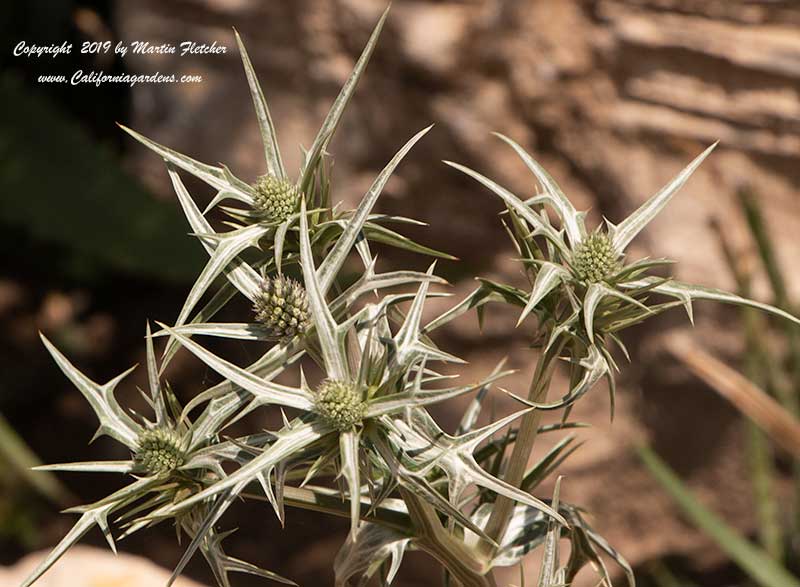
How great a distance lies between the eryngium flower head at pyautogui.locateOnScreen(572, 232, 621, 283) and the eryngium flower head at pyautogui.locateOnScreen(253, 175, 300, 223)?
0.18 m

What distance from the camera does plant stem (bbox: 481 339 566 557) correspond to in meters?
0.58

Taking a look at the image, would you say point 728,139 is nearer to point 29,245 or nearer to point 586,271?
point 586,271

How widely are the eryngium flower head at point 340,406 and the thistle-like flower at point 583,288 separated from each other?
96mm

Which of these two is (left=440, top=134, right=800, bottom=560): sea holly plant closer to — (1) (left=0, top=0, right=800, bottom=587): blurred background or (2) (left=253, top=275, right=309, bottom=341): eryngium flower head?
(2) (left=253, top=275, right=309, bottom=341): eryngium flower head

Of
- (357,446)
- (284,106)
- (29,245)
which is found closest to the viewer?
(357,446)

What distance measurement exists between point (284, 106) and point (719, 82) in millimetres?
1068

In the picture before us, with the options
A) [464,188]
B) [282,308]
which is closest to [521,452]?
[282,308]

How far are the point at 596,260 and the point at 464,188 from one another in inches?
65.9

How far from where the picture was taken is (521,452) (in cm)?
58

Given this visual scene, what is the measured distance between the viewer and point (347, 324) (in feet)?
1.58

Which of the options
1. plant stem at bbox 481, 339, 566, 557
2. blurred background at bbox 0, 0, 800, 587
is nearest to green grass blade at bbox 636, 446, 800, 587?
blurred background at bbox 0, 0, 800, 587

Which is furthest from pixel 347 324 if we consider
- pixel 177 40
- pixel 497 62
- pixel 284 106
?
pixel 177 40

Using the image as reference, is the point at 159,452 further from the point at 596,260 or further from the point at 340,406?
the point at 596,260

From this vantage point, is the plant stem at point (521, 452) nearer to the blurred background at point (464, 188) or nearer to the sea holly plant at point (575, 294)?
the sea holly plant at point (575, 294)
